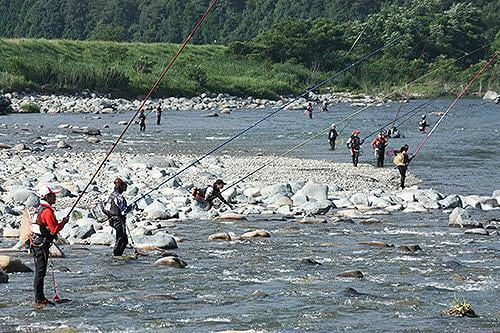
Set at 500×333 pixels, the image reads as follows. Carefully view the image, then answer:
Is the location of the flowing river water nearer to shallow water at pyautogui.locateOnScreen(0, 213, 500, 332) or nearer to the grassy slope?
shallow water at pyautogui.locateOnScreen(0, 213, 500, 332)

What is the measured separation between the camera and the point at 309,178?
1037 inches

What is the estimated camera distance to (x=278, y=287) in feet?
42.0

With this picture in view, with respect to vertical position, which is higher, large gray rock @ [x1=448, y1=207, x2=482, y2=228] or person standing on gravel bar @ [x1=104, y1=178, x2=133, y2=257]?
person standing on gravel bar @ [x1=104, y1=178, x2=133, y2=257]

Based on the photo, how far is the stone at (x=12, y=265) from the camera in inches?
527

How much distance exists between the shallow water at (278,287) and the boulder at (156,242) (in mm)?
220

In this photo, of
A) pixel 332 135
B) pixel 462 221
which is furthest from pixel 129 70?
pixel 462 221

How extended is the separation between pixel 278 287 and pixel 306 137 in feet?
102

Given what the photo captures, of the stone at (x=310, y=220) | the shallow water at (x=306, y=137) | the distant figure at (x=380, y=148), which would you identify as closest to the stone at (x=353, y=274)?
the stone at (x=310, y=220)

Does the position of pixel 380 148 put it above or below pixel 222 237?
above

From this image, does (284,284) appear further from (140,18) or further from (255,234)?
(140,18)

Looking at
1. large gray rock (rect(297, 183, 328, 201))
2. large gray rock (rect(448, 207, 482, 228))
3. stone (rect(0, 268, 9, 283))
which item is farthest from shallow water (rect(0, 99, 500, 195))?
stone (rect(0, 268, 9, 283))

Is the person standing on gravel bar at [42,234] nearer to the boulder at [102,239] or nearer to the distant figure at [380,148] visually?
the boulder at [102,239]

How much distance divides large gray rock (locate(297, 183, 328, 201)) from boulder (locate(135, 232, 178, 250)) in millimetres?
6359

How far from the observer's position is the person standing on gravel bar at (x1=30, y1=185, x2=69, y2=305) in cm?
1135
